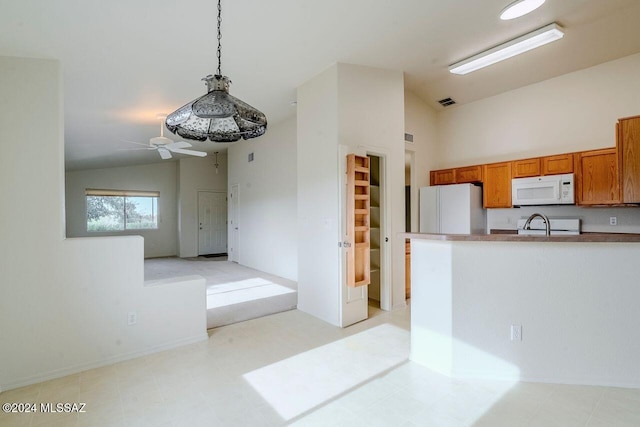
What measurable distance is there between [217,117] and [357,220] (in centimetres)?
237

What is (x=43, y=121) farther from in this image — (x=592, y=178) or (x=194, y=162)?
(x=194, y=162)

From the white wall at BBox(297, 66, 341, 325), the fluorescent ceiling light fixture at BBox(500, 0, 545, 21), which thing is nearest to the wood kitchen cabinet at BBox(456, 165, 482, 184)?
the fluorescent ceiling light fixture at BBox(500, 0, 545, 21)

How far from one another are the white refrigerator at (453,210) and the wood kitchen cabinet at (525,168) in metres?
0.58

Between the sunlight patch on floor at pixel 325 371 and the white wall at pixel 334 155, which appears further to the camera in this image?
the white wall at pixel 334 155

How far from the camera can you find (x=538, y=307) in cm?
237

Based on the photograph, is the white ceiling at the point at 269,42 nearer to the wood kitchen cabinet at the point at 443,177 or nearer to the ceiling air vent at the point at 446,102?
the ceiling air vent at the point at 446,102

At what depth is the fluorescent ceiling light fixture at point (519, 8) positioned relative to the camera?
2740mm

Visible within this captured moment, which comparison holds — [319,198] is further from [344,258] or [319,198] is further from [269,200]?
[269,200]

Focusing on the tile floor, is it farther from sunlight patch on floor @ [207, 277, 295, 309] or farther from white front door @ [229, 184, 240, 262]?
white front door @ [229, 184, 240, 262]

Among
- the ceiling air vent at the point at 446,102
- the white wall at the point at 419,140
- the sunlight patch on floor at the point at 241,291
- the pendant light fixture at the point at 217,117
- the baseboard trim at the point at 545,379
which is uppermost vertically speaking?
the ceiling air vent at the point at 446,102

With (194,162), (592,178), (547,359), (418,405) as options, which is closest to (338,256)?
(418,405)

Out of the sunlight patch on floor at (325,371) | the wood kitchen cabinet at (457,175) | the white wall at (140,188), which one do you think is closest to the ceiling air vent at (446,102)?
the wood kitchen cabinet at (457,175)

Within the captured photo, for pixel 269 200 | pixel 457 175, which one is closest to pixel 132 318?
pixel 269 200

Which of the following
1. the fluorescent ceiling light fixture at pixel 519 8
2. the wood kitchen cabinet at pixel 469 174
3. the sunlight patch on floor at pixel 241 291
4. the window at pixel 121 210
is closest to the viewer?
the fluorescent ceiling light fixture at pixel 519 8
